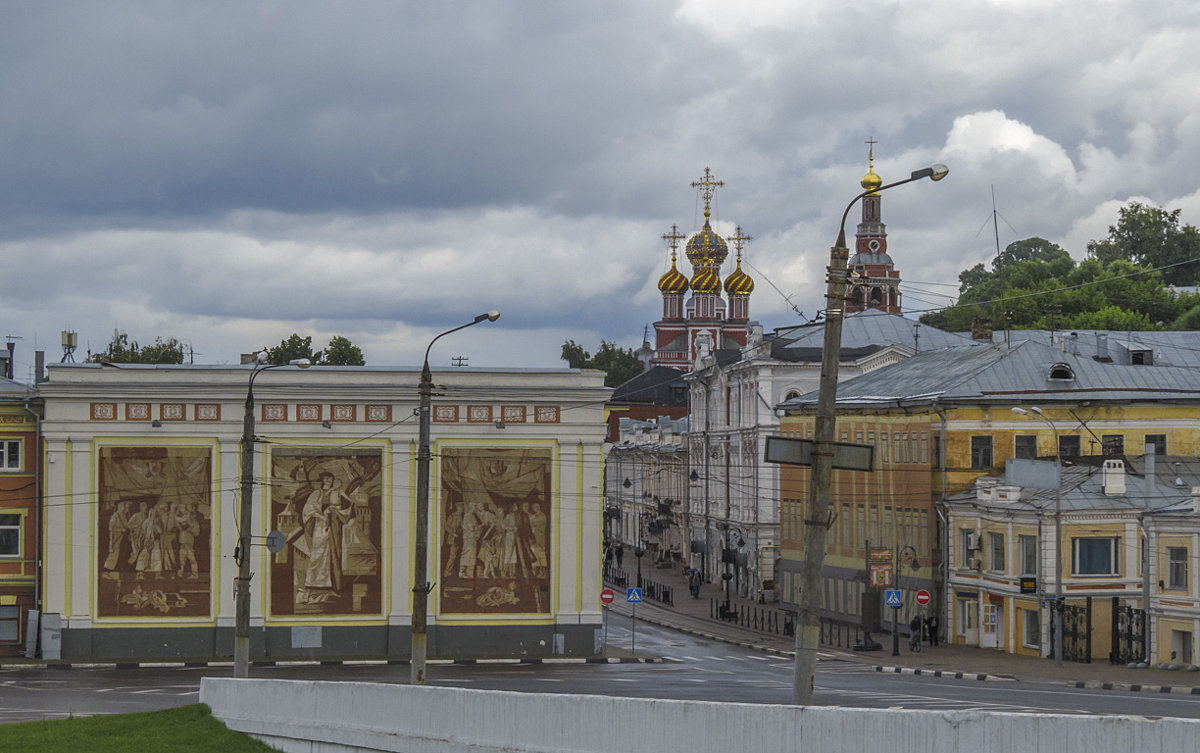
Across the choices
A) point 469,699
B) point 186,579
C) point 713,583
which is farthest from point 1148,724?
point 713,583

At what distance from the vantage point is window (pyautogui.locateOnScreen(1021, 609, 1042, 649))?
56.0 meters

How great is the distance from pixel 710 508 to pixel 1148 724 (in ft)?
275

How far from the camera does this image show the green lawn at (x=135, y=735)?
90.3ft

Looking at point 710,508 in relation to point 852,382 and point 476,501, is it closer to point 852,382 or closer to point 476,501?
point 852,382

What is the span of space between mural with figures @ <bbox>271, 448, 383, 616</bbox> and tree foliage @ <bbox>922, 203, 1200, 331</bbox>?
59.1 metres

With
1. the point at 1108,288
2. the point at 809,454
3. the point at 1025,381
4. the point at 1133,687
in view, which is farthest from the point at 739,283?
the point at 809,454

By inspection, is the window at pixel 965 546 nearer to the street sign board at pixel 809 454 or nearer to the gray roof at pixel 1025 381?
the gray roof at pixel 1025 381

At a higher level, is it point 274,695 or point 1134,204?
point 1134,204

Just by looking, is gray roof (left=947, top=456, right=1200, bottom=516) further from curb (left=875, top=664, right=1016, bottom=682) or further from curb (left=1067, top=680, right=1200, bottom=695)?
curb (left=1067, top=680, right=1200, bottom=695)

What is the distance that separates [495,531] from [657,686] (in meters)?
13.8

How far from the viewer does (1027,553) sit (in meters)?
56.4

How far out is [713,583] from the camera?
99750 mm

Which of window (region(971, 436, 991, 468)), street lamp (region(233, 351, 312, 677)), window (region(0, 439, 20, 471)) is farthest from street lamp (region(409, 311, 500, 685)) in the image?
window (region(971, 436, 991, 468))

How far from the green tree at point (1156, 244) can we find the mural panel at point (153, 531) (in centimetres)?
11032
